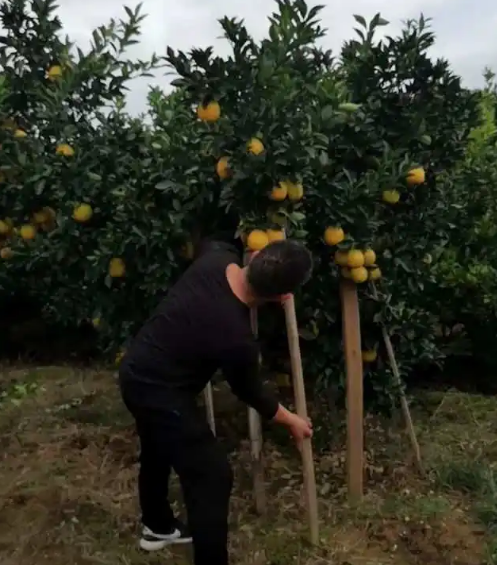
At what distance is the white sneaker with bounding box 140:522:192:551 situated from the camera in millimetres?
4004

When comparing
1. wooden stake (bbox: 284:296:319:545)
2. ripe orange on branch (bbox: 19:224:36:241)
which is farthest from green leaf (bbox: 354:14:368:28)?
ripe orange on branch (bbox: 19:224:36:241)

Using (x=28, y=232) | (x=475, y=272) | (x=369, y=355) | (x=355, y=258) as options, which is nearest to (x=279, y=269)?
(x=355, y=258)

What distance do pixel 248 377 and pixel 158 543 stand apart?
1159mm

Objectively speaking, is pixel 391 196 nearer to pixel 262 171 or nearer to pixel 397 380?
pixel 262 171

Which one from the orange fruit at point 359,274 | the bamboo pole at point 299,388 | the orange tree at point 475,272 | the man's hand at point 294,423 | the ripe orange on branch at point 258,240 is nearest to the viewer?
the man's hand at point 294,423

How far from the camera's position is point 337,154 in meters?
4.18

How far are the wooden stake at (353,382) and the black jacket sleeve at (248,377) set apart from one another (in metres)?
0.85

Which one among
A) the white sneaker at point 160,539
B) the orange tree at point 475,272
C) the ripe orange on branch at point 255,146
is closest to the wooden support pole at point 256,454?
the white sneaker at point 160,539

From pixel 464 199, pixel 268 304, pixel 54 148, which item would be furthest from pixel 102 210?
pixel 464 199

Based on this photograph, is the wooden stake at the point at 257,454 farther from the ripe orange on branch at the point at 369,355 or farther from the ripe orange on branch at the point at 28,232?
the ripe orange on branch at the point at 28,232

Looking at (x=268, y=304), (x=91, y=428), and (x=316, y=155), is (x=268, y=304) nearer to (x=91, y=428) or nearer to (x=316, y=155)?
(x=316, y=155)

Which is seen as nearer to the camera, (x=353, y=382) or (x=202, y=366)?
(x=202, y=366)

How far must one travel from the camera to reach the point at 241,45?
3707mm

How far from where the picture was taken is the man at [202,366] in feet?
10.8
